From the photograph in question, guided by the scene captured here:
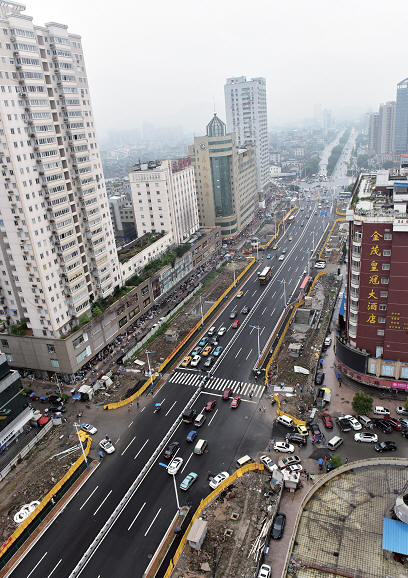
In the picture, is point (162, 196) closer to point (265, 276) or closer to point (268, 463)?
point (265, 276)

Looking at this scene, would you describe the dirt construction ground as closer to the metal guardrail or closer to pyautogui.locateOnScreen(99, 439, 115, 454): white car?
pyautogui.locateOnScreen(99, 439, 115, 454): white car

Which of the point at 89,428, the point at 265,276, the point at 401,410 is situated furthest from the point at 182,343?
the point at 401,410

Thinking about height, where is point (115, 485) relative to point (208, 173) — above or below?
below

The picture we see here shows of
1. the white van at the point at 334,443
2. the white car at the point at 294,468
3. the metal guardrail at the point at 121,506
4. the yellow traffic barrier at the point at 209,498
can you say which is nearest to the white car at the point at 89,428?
the metal guardrail at the point at 121,506

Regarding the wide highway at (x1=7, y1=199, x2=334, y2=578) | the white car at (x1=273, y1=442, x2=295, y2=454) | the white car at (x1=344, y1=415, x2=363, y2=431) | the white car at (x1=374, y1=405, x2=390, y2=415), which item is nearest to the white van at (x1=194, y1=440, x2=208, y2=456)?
the wide highway at (x1=7, y1=199, x2=334, y2=578)

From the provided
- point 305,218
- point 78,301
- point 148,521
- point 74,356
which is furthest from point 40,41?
point 305,218

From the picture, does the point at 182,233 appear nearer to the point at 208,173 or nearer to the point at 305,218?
the point at 208,173
